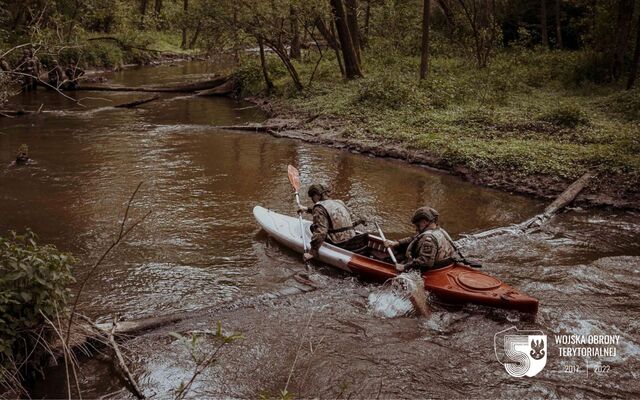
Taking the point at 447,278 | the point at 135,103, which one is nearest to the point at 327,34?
the point at 135,103

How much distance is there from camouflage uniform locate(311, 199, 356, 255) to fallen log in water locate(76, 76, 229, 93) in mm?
15443

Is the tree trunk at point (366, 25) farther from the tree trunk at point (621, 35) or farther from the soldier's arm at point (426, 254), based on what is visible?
the soldier's arm at point (426, 254)

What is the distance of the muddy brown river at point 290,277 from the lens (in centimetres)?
488

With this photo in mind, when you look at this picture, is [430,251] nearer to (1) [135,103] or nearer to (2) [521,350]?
(2) [521,350]

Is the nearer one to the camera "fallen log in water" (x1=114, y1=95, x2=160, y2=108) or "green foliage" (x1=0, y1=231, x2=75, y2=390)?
"green foliage" (x1=0, y1=231, x2=75, y2=390)

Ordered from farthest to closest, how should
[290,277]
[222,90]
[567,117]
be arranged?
[222,90], [567,117], [290,277]

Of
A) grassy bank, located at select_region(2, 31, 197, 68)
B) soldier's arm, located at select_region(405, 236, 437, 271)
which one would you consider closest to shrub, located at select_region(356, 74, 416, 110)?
soldier's arm, located at select_region(405, 236, 437, 271)

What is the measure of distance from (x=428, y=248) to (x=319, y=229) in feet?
5.28

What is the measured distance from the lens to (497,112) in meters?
13.5

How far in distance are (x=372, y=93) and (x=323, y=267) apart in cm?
906

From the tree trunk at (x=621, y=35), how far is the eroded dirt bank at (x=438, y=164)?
7719 mm

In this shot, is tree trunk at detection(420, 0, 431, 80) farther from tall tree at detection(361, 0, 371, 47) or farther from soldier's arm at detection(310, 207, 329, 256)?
soldier's arm at detection(310, 207, 329, 256)

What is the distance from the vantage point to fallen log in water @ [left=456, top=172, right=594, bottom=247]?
321 inches

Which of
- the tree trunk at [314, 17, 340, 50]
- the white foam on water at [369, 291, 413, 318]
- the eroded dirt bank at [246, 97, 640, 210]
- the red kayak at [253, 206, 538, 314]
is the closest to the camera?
the red kayak at [253, 206, 538, 314]
